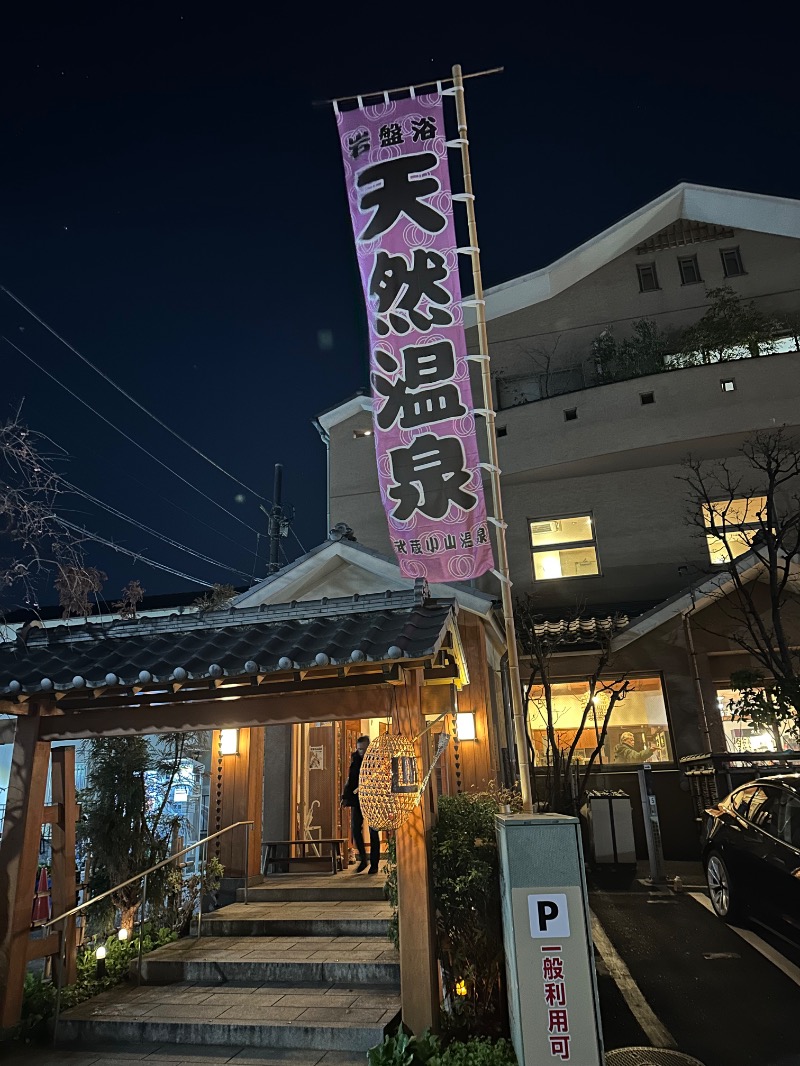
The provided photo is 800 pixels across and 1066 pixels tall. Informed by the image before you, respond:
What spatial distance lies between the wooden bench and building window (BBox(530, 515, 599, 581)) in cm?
813

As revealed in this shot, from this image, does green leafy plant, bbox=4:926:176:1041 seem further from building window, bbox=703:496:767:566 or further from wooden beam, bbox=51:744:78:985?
building window, bbox=703:496:767:566

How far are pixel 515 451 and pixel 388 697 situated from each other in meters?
11.6

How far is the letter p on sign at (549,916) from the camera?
4.70 metres

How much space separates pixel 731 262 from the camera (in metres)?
18.1

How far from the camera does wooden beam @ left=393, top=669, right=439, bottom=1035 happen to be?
18.2 ft

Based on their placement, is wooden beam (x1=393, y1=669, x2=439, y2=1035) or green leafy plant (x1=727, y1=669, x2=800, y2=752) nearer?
wooden beam (x1=393, y1=669, x2=439, y2=1035)

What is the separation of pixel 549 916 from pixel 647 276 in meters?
18.1

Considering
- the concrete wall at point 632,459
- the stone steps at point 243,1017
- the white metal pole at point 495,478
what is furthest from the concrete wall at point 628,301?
the stone steps at point 243,1017

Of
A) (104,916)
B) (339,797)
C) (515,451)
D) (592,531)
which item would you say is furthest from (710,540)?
(104,916)

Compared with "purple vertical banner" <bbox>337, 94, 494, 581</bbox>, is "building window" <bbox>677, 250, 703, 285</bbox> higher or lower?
higher

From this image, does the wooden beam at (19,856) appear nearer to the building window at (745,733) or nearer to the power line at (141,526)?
the power line at (141,526)

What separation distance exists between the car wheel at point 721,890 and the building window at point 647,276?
1530 cm

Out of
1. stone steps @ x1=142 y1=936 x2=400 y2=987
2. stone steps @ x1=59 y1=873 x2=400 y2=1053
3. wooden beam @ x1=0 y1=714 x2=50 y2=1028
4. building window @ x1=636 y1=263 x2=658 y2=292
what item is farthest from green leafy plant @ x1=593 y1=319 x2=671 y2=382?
wooden beam @ x1=0 y1=714 x2=50 y2=1028

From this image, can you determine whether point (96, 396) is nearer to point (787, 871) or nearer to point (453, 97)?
point (453, 97)
